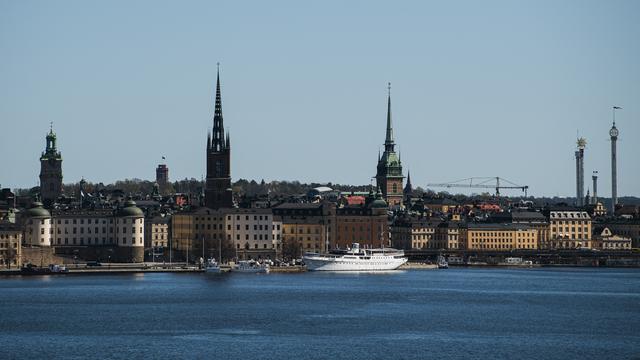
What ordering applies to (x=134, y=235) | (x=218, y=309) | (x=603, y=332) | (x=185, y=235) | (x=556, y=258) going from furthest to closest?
(x=556, y=258), (x=185, y=235), (x=134, y=235), (x=218, y=309), (x=603, y=332)

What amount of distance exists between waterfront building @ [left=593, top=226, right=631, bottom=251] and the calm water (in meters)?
55.2

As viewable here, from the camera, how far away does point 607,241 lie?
176 meters

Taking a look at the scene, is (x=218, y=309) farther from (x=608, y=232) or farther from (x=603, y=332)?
(x=608, y=232)

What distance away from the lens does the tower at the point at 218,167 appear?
14625 cm

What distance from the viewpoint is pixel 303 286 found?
110812 millimetres

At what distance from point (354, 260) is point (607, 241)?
45.4 m

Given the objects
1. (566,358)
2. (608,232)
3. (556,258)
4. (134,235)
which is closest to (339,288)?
(134,235)

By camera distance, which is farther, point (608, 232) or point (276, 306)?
point (608, 232)

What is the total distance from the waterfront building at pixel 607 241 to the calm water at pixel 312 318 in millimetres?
55188

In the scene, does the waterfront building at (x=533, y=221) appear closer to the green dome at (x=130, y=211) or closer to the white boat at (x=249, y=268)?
the white boat at (x=249, y=268)

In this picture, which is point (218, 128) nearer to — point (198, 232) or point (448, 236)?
point (198, 232)

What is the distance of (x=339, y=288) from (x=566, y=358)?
44138mm

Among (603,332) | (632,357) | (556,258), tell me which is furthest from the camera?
(556,258)

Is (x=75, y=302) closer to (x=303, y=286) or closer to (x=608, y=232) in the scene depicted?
(x=303, y=286)
